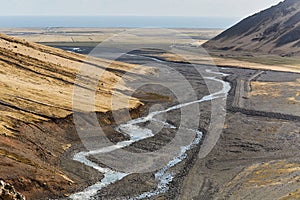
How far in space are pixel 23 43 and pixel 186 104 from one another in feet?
98.9

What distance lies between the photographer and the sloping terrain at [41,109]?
27.3 meters

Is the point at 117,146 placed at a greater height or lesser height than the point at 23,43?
lesser

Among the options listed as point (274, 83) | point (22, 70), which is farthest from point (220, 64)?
point (22, 70)

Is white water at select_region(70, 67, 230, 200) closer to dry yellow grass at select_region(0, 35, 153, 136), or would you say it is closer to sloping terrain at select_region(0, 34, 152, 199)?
sloping terrain at select_region(0, 34, 152, 199)

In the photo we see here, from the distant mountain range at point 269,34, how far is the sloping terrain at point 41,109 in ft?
264

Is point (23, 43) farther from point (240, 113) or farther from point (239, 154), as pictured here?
point (239, 154)

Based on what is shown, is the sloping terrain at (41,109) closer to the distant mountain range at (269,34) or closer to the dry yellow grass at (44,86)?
the dry yellow grass at (44,86)

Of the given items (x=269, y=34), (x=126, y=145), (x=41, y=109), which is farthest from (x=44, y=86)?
(x=269, y=34)

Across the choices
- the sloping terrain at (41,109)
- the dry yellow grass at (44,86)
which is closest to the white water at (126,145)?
the sloping terrain at (41,109)

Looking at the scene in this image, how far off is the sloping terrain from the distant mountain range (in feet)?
264

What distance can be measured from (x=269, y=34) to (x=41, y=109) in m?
123

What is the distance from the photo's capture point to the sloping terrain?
27266 mm

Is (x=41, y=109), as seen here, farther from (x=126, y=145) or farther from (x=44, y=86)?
(x=126, y=145)

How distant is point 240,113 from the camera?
50531 millimetres
